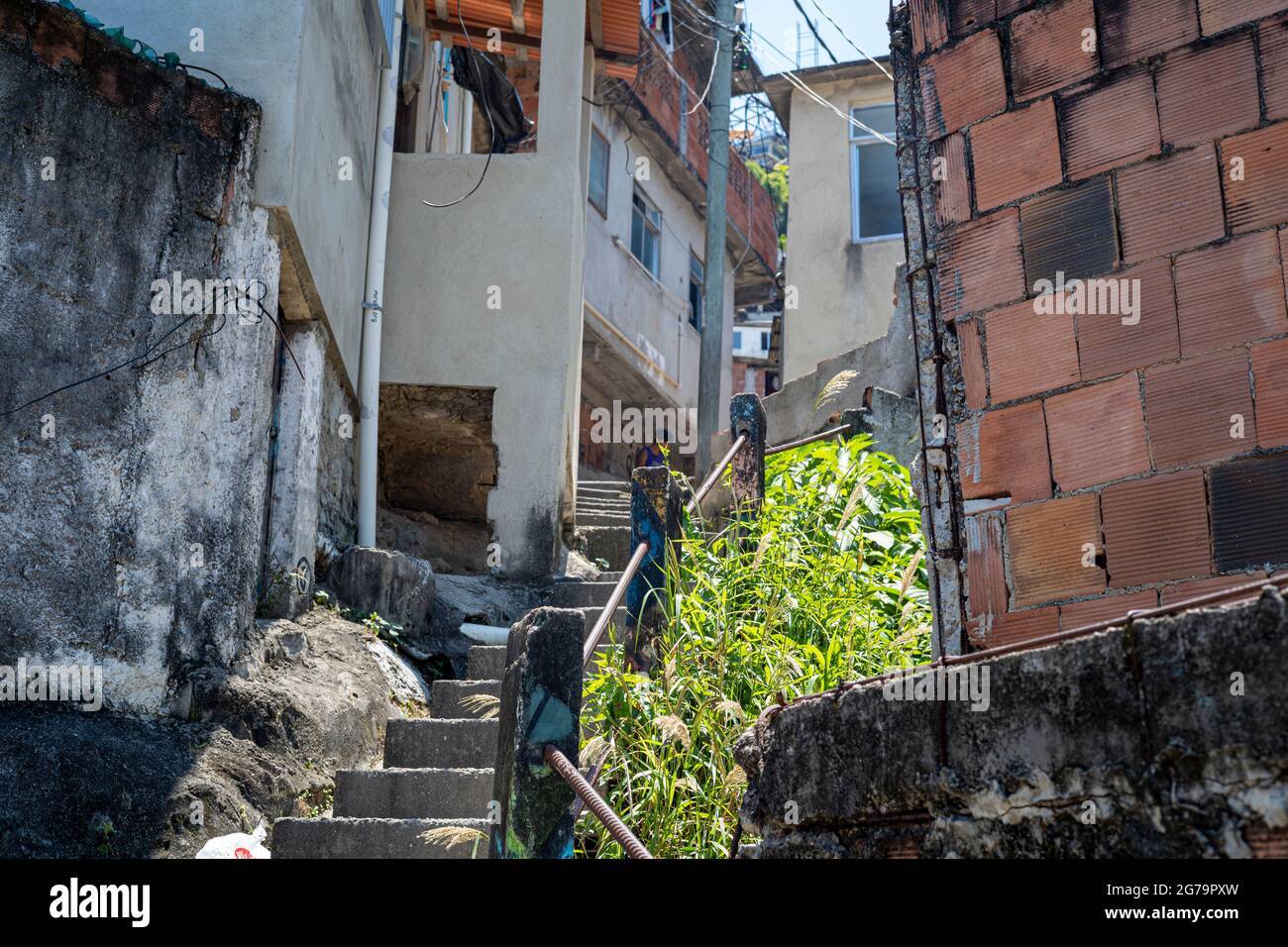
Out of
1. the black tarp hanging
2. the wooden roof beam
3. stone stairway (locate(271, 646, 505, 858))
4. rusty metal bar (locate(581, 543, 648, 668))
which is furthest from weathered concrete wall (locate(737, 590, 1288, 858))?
the black tarp hanging

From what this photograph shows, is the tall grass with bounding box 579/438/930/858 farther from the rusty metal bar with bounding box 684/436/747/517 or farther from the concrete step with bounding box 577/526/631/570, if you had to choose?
the concrete step with bounding box 577/526/631/570

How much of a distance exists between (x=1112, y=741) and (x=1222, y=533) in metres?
1.10

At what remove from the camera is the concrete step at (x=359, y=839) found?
480cm

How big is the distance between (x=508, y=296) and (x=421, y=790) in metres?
4.64

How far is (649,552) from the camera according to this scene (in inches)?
254

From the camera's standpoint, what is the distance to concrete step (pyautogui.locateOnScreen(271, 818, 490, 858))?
15.7 ft

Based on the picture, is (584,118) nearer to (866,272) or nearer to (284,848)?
(866,272)

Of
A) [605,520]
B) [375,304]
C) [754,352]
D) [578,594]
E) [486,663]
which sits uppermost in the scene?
[754,352]

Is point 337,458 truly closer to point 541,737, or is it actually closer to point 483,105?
point 541,737

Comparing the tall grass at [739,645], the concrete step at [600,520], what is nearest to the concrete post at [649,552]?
the tall grass at [739,645]

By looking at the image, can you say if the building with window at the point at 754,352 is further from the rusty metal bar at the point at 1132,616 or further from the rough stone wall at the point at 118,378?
the rusty metal bar at the point at 1132,616

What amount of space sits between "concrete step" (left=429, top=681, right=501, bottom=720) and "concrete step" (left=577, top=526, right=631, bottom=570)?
9.87 ft

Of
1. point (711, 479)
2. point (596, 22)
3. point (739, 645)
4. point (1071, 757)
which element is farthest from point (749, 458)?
point (1071, 757)
